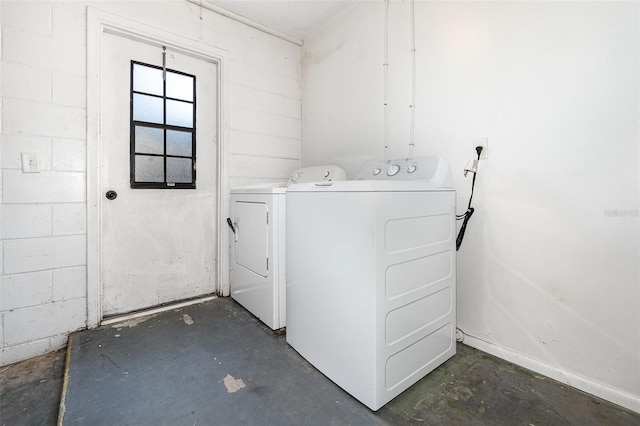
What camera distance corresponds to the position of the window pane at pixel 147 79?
2154mm

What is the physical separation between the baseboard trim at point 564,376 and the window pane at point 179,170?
94.2 inches

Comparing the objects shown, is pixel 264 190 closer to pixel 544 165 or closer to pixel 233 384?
pixel 233 384

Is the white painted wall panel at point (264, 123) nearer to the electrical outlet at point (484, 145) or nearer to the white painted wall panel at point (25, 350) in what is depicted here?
the electrical outlet at point (484, 145)

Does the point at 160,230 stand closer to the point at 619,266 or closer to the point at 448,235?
the point at 448,235

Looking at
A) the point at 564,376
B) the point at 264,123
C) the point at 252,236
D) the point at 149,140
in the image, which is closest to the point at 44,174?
the point at 149,140

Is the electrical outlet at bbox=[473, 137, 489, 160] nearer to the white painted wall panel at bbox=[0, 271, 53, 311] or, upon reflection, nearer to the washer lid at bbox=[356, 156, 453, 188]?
the washer lid at bbox=[356, 156, 453, 188]

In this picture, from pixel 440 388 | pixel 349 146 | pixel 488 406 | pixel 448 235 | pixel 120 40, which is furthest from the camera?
pixel 349 146

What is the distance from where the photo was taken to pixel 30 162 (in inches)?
66.9

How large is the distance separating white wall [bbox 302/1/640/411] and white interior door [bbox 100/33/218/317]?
168 cm

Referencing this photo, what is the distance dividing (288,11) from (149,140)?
5.30ft

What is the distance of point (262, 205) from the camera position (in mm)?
1944

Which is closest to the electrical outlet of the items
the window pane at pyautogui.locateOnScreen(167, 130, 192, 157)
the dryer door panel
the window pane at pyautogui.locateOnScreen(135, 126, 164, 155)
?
the dryer door panel

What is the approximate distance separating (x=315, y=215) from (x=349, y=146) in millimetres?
1206

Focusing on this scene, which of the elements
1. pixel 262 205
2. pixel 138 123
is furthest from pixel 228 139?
pixel 262 205
